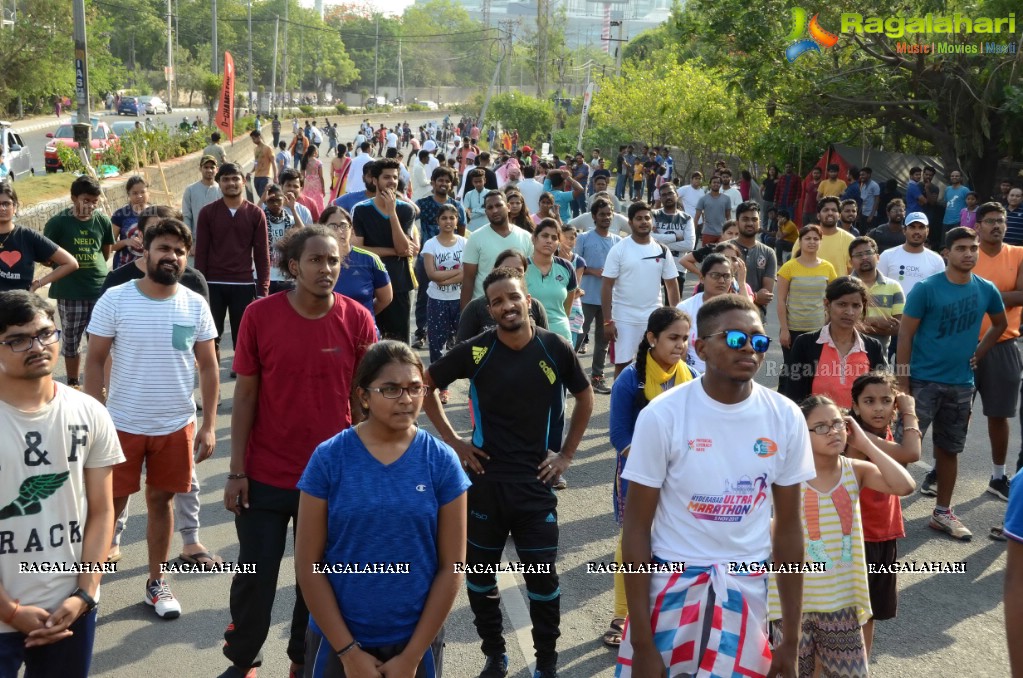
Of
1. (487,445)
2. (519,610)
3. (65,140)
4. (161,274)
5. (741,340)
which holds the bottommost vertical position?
(519,610)

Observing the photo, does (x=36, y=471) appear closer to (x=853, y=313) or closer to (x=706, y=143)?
(x=853, y=313)

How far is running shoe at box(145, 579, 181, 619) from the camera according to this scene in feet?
18.2

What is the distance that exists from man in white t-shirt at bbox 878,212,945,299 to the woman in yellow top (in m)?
0.64

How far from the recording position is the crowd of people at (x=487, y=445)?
3.39 metres

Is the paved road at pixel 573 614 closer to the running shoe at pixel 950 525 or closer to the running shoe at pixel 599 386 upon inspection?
the running shoe at pixel 950 525

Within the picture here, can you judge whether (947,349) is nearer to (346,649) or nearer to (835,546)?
(835,546)

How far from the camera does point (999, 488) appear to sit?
7910 mm

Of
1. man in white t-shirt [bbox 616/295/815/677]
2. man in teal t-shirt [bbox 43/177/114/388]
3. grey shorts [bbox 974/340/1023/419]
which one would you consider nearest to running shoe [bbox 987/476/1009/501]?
grey shorts [bbox 974/340/1023/419]

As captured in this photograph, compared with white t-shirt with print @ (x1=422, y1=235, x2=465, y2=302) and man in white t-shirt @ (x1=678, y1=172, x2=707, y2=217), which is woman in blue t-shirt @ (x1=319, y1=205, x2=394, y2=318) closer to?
white t-shirt with print @ (x1=422, y1=235, x2=465, y2=302)

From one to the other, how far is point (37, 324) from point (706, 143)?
29781 mm

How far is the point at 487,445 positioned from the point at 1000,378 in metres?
4.51

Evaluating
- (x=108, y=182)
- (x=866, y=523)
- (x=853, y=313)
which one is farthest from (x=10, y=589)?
(x=108, y=182)

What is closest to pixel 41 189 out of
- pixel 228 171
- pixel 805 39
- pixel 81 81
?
pixel 81 81

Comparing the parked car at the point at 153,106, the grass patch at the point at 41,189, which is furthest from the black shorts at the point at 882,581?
the parked car at the point at 153,106
